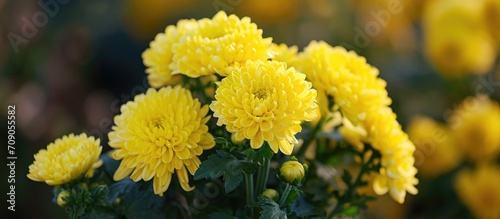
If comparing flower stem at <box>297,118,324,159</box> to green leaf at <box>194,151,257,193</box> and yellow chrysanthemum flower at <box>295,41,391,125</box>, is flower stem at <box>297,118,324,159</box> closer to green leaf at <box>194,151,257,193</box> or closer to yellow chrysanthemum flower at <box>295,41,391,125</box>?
yellow chrysanthemum flower at <box>295,41,391,125</box>

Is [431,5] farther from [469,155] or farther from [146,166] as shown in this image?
[146,166]

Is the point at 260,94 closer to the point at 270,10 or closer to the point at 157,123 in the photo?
the point at 157,123

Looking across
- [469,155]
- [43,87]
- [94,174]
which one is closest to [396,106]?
[469,155]

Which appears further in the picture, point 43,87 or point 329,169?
point 43,87

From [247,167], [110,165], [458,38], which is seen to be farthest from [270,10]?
[247,167]

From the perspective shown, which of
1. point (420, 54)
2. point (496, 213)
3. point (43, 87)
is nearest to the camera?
point (496, 213)

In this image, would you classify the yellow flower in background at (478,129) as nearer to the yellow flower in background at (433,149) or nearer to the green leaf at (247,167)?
the yellow flower in background at (433,149)
